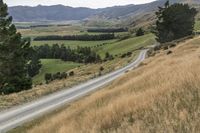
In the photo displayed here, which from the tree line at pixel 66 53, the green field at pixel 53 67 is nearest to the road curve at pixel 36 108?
the green field at pixel 53 67

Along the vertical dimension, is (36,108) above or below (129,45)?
above

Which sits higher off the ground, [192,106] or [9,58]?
[192,106]

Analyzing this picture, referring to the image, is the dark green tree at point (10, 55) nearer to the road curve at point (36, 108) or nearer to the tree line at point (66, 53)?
the road curve at point (36, 108)

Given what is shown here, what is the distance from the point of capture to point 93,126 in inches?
477

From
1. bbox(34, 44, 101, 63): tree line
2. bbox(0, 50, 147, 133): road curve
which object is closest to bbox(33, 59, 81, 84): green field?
bbox(34, 44, 101, 63): tree line

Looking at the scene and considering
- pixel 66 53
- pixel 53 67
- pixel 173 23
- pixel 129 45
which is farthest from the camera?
pixel 66 53

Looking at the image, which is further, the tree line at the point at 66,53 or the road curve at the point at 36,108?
the tree line at the point at 66,53

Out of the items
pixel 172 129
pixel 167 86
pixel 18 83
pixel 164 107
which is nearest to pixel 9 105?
pixel 167 86

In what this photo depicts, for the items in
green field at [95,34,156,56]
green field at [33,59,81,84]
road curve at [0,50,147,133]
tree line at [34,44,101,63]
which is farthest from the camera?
tree line at [34,44,101,63]

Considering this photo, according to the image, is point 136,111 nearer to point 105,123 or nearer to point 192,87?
point 105,123

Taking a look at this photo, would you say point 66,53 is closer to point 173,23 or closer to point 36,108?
point 173,23

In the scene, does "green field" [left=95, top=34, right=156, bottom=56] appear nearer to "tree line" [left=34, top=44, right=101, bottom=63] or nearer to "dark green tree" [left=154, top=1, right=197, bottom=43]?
"tree line" [left=34, top=44, right=101, bottom=63]

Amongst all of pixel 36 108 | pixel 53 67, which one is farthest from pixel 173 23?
pixel 36 108

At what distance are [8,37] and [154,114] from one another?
189 ft
